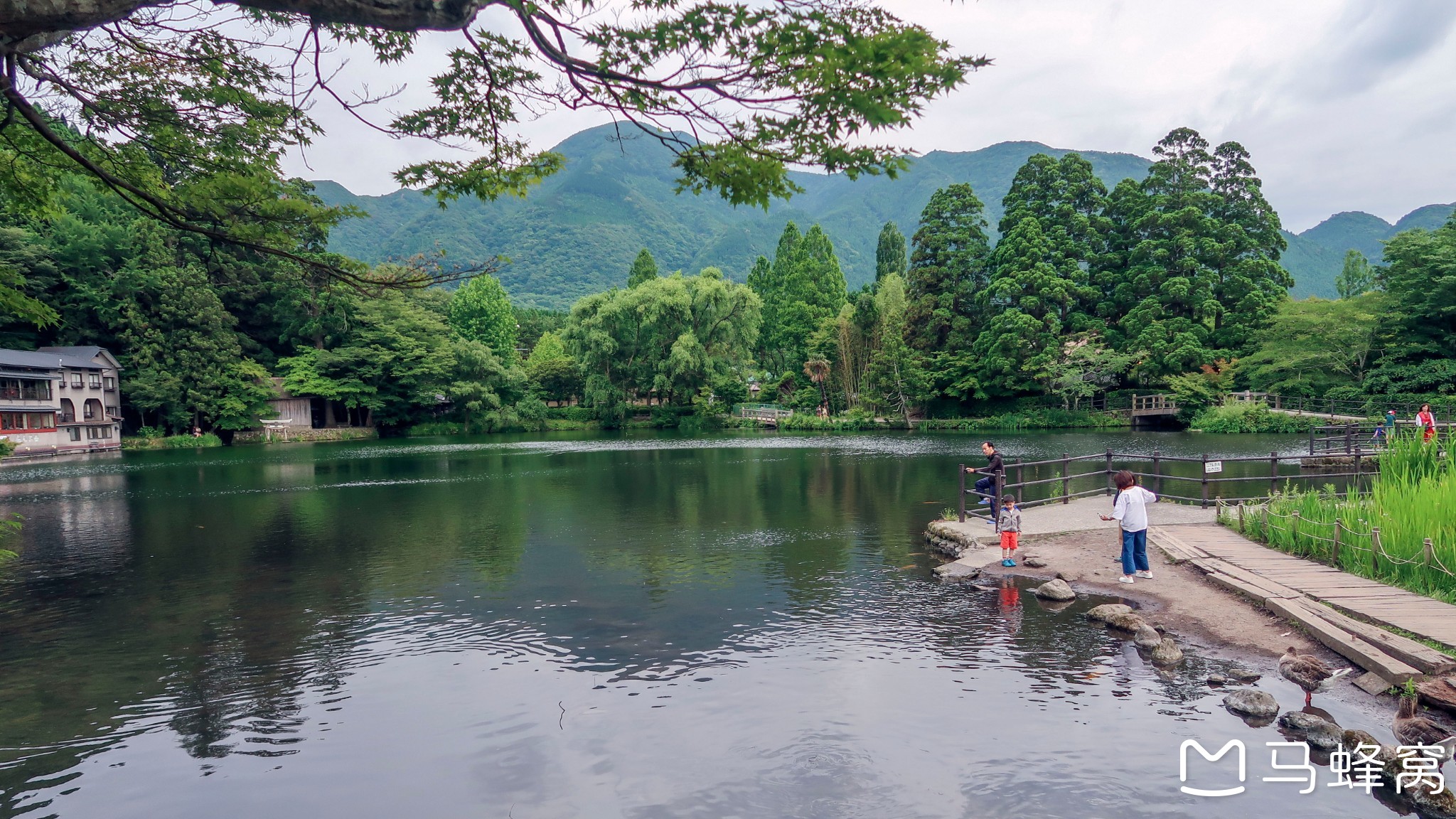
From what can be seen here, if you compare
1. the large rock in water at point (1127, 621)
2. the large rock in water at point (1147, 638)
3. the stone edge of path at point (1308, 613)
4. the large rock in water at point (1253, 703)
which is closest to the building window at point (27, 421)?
the stone edge of path at point (1308, 613)

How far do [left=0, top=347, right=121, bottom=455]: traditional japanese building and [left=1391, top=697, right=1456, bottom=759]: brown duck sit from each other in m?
59.6

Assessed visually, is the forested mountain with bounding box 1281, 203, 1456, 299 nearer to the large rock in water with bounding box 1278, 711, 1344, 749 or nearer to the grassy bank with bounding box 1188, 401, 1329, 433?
the grassy bank with bounding box 1188, 401, 1329, 433

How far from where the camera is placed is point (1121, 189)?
5475 cm

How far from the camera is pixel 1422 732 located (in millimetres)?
5691

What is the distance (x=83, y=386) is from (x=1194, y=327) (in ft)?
238

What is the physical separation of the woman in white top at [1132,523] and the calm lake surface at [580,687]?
1.41 metres

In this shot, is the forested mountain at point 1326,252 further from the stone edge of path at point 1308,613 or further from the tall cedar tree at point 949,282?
the stone edge of path at point 1308,613

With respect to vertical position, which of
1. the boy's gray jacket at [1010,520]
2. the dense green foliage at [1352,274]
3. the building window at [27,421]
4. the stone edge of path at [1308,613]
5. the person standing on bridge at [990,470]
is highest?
the dense green foliage at [1352,274]

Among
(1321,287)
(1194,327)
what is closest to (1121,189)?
(1194,327)

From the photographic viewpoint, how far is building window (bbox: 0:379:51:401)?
149 ft

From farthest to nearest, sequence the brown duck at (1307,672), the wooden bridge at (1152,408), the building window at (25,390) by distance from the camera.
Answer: the wooden bridge at (1152,408)
the building window at (25,390)
the brown duck at (1307,672)

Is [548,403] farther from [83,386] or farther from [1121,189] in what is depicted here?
[1121,189]

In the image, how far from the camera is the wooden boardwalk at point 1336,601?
22.2 ft

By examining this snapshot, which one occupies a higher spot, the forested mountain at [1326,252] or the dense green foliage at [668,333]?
the forested mountain at [1326,252]
